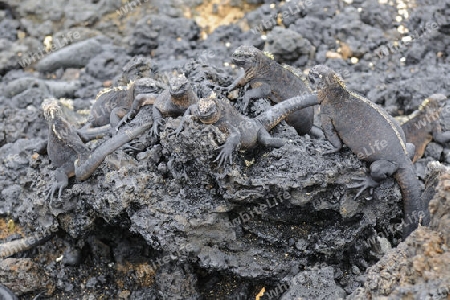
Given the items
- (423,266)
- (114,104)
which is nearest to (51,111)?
(114,104)

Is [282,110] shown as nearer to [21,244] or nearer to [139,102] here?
[139,102]

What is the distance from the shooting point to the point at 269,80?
6547 mm

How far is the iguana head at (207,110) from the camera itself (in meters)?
5.07

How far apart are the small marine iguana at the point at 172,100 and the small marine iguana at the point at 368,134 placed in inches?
49.5

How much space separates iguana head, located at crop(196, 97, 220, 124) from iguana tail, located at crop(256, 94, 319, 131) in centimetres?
66

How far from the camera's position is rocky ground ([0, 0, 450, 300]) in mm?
5184

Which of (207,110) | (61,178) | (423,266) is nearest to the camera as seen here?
(423,266)

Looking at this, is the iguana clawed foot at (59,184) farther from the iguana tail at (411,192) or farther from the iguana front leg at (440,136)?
the iguana front leg at (440,136)

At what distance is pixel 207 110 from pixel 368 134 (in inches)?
64.4

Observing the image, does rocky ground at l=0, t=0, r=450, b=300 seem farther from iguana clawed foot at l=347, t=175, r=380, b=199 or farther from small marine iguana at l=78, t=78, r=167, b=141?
small marine iguana at l=78, t=78, r=167, b=141

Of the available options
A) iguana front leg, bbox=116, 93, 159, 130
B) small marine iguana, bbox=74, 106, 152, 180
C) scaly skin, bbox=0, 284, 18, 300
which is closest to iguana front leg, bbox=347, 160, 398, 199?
small marine iguana, bbox=74, 106, 152, 180

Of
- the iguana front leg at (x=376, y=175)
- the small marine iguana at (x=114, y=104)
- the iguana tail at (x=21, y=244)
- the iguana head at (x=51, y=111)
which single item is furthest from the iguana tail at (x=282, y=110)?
the iguana tail at (x=21, y=244)

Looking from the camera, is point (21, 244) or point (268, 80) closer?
point (21, 244)

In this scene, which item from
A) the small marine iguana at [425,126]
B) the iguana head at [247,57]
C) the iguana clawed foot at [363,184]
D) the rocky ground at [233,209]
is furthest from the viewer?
the small marine iguana at [425,126]
